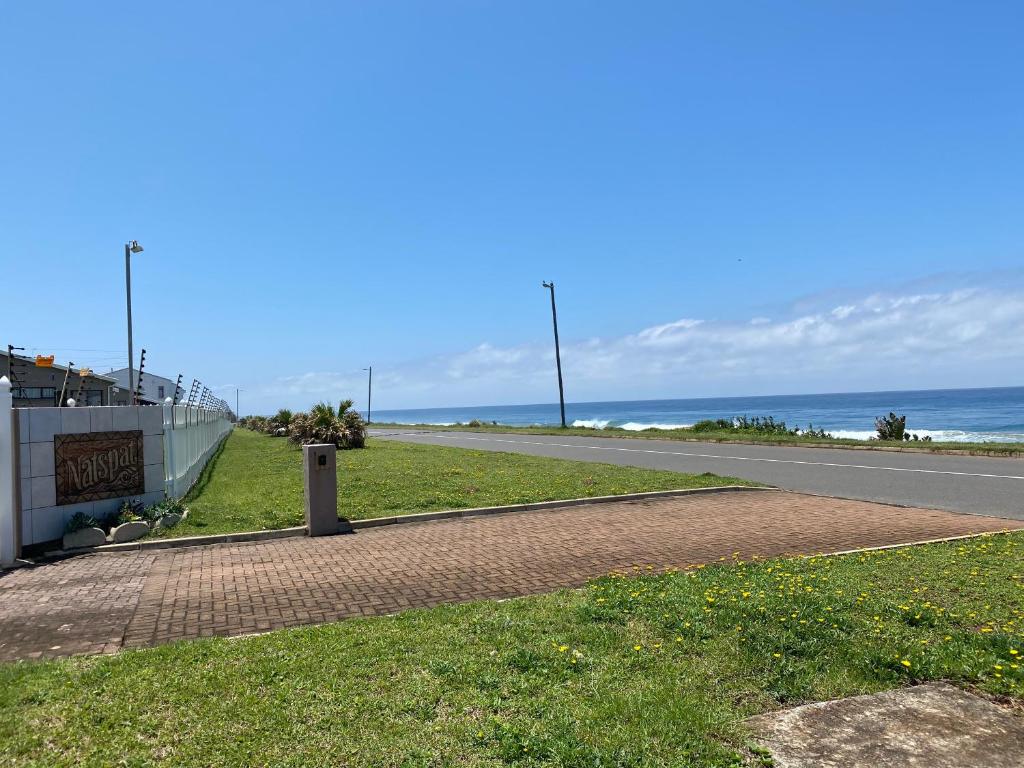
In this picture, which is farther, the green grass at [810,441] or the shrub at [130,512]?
the green grass at [810,441]

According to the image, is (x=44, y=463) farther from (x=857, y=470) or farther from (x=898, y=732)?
(x=857, y=470)

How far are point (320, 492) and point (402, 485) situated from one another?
4.05 meters

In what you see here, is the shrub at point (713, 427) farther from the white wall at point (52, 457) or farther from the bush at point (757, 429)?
the white wall at point (52, 457)

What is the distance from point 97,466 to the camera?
10.2 m

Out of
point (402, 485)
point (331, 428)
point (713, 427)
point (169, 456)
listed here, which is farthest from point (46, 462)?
point (713, 427)

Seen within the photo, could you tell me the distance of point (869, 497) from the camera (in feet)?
42.1

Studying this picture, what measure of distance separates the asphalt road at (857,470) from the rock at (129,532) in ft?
38.1

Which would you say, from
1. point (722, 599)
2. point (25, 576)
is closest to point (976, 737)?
point (722, 599)

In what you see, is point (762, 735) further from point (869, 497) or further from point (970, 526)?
point (869, 497)

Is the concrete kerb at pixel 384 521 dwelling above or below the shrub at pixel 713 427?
below

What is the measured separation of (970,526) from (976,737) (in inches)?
281

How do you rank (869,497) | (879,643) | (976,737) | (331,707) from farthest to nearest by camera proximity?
1. (869,497)
2. (879,643)
3. (331,707)
4. (976,737)

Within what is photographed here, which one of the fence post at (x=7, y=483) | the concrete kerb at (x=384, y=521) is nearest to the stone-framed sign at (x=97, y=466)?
the fence post at (x=7, y=483)

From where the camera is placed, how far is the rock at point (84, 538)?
30.6ft
